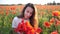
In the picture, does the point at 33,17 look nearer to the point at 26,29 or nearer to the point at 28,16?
the point at 28,16

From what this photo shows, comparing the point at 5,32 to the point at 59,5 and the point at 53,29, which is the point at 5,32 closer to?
the point at 53,29

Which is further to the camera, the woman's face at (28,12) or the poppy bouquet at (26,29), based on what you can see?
the woman's face at (28,12)

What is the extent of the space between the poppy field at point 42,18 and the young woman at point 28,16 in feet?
0.10

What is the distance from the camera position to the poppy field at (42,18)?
1.12 m

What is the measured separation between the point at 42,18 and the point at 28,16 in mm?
116

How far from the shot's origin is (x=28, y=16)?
1138 mm

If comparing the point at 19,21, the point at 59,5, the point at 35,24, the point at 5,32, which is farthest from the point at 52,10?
the point at 5,32

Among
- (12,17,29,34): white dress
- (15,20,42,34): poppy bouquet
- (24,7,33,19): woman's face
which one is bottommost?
(15,20,42,34): poppy bouquet

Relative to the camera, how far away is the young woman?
1123mm

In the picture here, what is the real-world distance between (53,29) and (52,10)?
155 millimetres

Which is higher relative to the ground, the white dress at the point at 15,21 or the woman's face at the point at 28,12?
the woman's face at the point at 28,12

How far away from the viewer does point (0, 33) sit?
1.12 meters

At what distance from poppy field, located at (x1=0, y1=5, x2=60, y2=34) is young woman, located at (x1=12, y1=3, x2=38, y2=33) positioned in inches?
1.2

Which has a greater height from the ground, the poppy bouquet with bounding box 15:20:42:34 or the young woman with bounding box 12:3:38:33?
the young woman with bounding box 12:3:38:33
